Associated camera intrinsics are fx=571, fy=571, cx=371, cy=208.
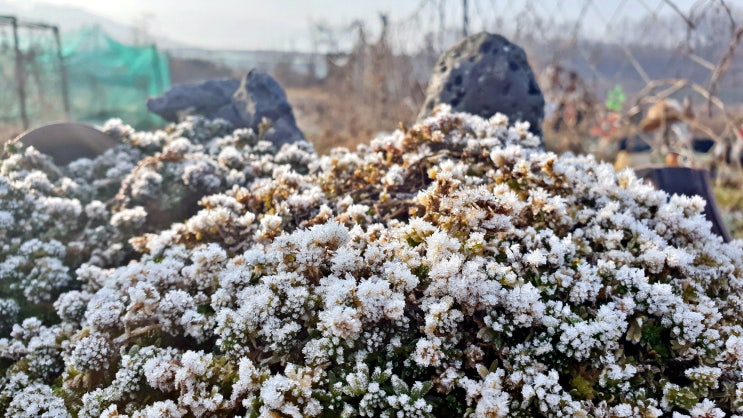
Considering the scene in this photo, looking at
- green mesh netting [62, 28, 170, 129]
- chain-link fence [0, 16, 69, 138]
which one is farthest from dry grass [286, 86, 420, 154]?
chain-link fence [0, 16, 69, 138]

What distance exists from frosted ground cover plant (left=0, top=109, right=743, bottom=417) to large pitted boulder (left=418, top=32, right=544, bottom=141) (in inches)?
51.2

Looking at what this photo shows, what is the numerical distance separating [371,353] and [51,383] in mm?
1308

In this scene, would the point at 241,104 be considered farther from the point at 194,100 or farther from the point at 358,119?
the point at 358,119

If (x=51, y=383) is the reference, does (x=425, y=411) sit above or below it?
above

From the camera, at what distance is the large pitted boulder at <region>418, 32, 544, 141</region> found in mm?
3703

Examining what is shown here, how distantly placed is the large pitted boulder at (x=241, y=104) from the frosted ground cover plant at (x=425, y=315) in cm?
204

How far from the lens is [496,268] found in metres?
1.68

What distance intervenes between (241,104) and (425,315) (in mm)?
3397

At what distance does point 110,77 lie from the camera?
12844 mm

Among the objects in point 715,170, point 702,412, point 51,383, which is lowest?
point 715,170

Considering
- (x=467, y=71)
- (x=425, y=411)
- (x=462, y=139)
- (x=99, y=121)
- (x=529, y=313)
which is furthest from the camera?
(x=99, y=121)

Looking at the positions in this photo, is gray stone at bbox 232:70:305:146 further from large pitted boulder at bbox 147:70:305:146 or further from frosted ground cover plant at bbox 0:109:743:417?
frosted ground cover plant at bbox 0:109:743:417

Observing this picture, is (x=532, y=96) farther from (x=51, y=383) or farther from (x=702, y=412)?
(x=51, y=383)

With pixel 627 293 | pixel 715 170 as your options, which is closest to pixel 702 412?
pixel 627 293
